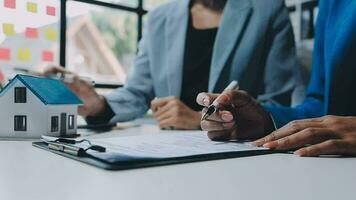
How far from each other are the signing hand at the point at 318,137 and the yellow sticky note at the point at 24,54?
3.28 ft

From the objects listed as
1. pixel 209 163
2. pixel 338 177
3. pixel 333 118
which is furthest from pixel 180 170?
pixel 333 118

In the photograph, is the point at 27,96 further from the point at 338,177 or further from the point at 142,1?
the point at 142,1

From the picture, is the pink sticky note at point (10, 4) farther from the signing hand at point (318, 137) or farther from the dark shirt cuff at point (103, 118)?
the signing hand at point (318, 137)

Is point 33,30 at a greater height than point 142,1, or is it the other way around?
point 142,1

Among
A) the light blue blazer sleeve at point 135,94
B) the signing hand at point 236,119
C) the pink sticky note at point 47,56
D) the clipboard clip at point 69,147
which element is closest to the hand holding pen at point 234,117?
the signing hand at point 236,119

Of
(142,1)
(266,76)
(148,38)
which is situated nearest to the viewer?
(266,76)

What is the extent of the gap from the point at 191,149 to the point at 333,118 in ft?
0.84

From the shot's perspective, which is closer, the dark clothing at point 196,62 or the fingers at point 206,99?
the fingers at point 206,99

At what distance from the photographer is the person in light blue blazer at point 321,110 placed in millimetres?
604

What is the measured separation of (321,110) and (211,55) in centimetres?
48

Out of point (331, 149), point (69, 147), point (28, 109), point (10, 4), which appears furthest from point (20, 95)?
point (10, 4)

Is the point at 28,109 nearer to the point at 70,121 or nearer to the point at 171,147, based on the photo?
the point at 70,121

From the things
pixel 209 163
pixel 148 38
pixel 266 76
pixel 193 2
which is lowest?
pixel 209 163

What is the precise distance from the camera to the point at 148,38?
1.44 m
